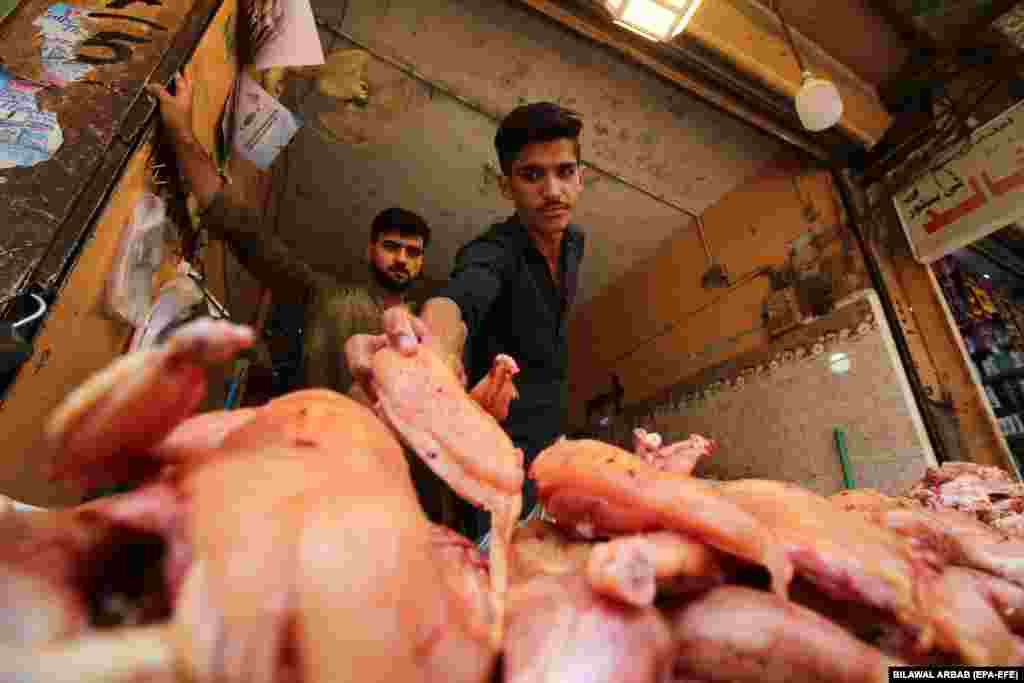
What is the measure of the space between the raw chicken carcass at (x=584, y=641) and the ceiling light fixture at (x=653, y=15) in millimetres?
2864

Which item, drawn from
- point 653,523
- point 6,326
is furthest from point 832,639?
point 6,326

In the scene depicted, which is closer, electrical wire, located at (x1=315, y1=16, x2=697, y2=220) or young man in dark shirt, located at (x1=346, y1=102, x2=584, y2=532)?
young man in dark shirt, located at (x1=346, y1=102, x2=584, y2=532)

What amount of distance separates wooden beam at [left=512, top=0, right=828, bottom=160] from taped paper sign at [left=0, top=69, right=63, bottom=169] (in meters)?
2.44

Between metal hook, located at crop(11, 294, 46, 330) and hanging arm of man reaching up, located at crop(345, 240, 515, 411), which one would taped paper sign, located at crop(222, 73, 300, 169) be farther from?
metal hook, located at crop(11, 294, 46, 330)

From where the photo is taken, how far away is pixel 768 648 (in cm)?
69

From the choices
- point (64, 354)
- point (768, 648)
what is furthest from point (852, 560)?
point (64, 354)

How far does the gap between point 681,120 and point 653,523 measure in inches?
147

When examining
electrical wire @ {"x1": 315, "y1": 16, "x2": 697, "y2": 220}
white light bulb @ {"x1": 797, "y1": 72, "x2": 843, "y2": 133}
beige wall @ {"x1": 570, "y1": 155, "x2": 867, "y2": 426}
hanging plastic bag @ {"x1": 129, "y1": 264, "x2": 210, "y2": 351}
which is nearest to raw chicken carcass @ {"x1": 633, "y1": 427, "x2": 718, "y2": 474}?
hanging plastic bag @ {"x1": 129, "y1": 264, "x2": 210, "y2": 351}

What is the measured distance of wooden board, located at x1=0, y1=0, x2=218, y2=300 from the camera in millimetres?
1214

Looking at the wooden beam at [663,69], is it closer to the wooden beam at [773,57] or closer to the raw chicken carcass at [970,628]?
the wooden beam at [773,57]

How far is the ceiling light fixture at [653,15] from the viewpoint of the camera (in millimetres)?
2584

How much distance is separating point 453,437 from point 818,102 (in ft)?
9.73

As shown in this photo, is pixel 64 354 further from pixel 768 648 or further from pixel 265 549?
pixel 768 648

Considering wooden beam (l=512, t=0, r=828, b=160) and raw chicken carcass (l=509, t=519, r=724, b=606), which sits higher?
wooden beam (l=512, t=0, r=828, b=160)
